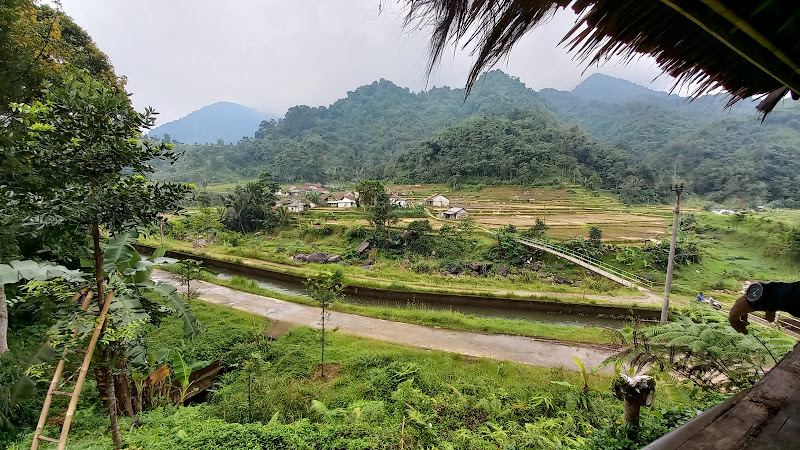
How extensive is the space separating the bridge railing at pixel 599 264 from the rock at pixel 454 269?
426 cm

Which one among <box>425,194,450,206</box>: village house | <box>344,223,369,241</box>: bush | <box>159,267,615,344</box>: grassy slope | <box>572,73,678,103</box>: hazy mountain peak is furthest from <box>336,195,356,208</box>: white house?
<box>572,73,678,103</box>: hazy mountain peak

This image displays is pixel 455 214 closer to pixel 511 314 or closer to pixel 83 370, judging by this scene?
pixel 511 314

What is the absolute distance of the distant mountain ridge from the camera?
154625 millimetres

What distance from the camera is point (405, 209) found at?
85.5 ft

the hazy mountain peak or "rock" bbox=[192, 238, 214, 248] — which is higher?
the hazy mountain peak

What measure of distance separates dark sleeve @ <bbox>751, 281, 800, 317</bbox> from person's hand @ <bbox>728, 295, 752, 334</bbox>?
5 cm

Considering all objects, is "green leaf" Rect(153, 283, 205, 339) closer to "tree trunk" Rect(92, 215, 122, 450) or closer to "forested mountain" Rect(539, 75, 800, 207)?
"tree trunk" Rect(92, 215, 122, 450)

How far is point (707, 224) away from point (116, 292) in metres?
29.1

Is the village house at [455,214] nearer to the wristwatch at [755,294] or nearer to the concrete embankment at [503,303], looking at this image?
the concrete embankment at [503,303]

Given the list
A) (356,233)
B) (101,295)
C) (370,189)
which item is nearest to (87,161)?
(101,295)

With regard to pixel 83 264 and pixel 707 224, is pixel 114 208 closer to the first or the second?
pixel 83 264

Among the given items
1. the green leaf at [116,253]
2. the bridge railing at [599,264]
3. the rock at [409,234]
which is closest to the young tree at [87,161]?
the green leaf at [116,253]

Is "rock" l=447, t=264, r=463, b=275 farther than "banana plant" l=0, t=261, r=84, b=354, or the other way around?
"rock" l=447, t=264, r=463, b=275

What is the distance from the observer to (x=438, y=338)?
766 centimetres
